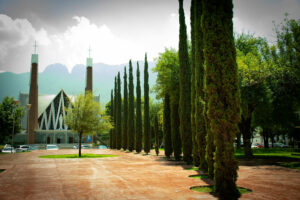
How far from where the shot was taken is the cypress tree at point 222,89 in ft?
21.0

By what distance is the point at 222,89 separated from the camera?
22.4ft

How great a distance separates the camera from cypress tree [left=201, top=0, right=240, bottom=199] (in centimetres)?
640

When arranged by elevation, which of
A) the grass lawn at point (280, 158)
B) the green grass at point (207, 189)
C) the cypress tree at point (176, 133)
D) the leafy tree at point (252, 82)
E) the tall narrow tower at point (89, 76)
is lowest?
the grass lawn at point (280, 158)

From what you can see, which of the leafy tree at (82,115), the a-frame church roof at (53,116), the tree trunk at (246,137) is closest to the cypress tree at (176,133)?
the tree trunk at (246,137)

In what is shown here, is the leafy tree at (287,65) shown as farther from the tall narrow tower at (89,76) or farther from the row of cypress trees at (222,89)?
the tall narrow tower at (89,76)

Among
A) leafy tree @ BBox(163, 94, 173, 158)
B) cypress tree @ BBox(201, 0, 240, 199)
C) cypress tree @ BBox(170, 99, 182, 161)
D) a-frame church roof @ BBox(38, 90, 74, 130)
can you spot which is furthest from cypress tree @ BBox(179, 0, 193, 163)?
a-frame church roof @ BBox(38, 90, 74, 130)

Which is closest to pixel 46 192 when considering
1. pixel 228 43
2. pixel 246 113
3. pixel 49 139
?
pixel 228 43

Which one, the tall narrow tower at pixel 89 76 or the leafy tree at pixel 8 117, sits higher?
the tall narrow tower at pixel 89 76

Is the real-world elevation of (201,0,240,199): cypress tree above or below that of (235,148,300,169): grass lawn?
above

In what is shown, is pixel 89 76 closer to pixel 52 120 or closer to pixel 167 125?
pixel 52 120

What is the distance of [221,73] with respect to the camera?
689 cm

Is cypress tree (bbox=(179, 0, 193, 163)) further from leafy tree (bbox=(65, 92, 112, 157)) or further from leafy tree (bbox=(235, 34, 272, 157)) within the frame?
leafy tree (bbox=(65, 92, 112, 157))

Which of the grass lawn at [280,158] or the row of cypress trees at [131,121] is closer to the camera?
the grass lawn at [280,158]

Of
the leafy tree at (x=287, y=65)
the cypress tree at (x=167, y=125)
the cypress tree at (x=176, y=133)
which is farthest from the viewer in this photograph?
the cypress tree at (x=167, y=125)
